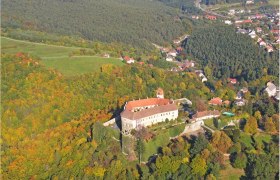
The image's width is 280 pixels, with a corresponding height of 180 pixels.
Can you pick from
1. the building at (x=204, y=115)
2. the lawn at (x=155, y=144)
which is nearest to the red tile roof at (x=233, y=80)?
the building at (x=204, y=115)

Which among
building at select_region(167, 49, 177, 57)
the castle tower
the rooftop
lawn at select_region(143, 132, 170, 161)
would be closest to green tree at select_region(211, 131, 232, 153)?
the rooftop

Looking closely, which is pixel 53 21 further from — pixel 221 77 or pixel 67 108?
pixel 67 108

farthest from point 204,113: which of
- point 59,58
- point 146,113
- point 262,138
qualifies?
point 59,58

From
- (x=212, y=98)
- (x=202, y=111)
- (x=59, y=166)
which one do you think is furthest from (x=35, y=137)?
(x=212, y=98)

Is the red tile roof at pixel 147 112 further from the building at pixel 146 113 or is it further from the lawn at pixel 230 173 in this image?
the lawn at pixel 230 173

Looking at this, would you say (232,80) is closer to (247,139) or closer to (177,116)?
(177,116)
